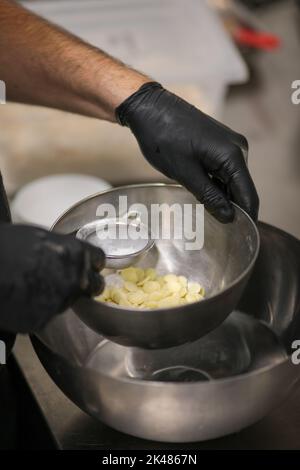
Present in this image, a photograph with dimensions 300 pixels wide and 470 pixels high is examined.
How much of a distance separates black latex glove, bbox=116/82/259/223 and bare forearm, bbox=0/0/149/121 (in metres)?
0.11

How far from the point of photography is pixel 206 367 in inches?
38.8

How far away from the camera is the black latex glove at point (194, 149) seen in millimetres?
962

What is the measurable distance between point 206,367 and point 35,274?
37 centimetres

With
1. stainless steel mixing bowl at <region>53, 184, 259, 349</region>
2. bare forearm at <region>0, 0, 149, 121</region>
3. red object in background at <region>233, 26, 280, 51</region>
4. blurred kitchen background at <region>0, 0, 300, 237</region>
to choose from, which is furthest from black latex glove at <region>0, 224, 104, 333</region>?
red object in background at <region>233, 26, 280, 51</region>

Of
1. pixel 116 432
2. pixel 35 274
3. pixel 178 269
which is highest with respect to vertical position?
pixel 35 274

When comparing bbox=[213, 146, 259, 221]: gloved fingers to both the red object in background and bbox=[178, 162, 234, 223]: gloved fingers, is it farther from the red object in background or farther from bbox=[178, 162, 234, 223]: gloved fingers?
the red object in background

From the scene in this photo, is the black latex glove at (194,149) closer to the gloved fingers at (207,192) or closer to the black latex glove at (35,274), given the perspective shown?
the gloved fingers at (207,192)

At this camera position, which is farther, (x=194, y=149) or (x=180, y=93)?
(x=180, y=93)

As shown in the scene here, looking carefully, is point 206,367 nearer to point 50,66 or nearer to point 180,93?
point 50,66

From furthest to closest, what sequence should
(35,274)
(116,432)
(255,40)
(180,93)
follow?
1. (255,40)
2. (180,93)
3. (116,432)
4. (35,274)

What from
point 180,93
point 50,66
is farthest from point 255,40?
point 50,66

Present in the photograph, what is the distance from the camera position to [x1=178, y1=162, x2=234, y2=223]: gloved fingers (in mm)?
941

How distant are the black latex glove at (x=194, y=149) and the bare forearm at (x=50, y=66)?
11 cm

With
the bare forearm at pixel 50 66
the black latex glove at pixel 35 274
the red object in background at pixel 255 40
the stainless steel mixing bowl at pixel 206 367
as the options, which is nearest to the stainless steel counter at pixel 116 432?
the stainless steel mixing bowl at pixel 206 367
